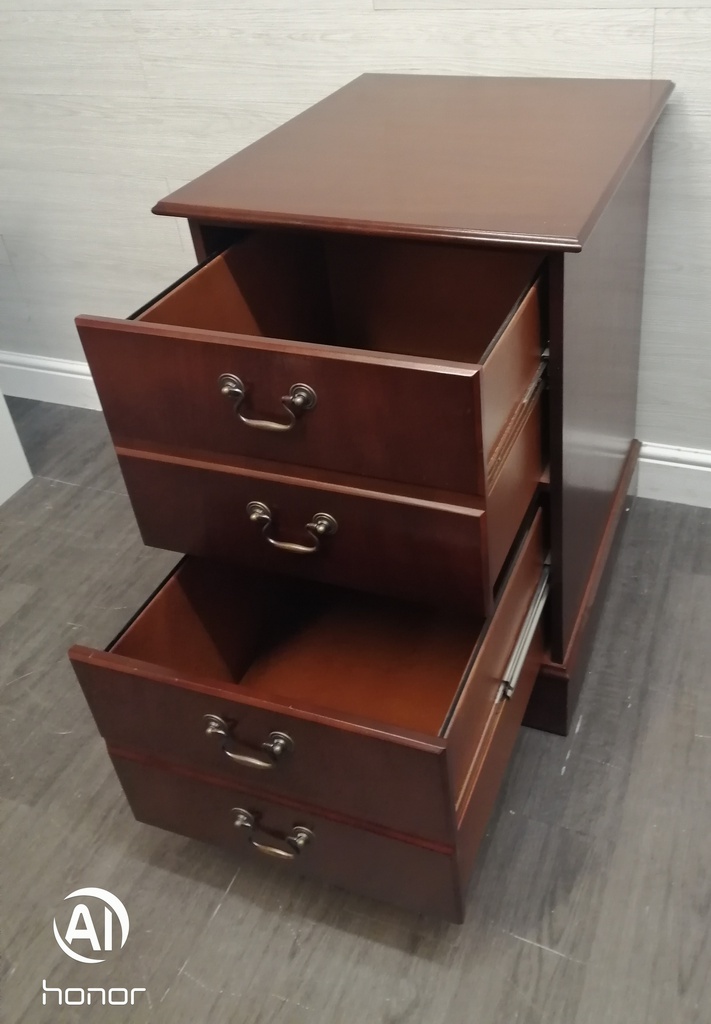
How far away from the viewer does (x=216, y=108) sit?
1.41m

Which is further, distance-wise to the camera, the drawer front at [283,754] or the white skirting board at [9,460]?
the white skirting board at [9,460]

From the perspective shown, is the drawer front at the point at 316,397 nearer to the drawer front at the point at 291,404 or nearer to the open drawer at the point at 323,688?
the drawer front at the point at 291,404

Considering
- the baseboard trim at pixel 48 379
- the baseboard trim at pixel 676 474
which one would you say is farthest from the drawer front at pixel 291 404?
the baseboard trim at pixel 48 379

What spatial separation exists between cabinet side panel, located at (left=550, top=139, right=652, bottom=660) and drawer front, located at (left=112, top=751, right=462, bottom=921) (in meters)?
0.35

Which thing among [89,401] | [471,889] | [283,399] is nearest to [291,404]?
[283,399]

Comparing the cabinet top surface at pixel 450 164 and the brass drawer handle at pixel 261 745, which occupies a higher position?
the cabinet top surface at pixel 450 164

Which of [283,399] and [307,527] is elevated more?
[283,399]

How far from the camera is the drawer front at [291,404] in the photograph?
72 cm

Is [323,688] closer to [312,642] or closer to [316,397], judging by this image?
[312,642]

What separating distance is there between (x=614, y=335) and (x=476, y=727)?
52cm

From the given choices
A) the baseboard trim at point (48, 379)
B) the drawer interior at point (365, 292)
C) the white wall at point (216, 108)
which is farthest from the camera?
the baseboard trim at point (48, 379)

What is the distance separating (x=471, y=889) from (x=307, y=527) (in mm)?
452

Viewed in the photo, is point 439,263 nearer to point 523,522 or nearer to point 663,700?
point 523,522

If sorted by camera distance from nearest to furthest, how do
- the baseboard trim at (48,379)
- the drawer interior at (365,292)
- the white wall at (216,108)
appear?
the drawer interior at (365,292) → the white wall at (216,108) → the baseboard trim at (48,379)
